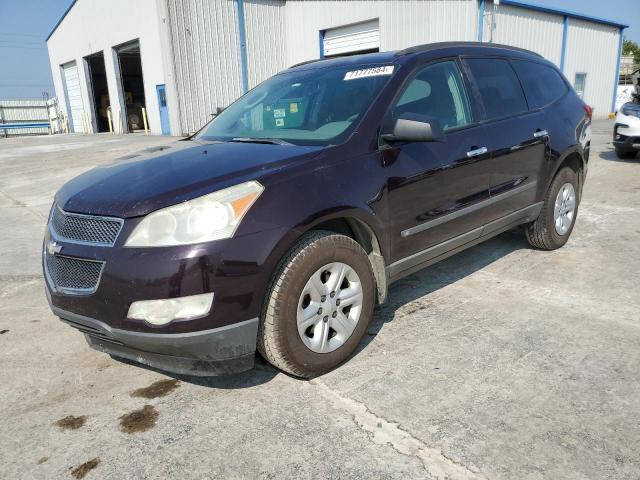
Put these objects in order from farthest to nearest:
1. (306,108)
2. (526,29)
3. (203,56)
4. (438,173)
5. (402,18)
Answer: (526,29)
(203,56)
(402,18)
(306,108)
(438,173)

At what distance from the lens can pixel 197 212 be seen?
7.57 feet

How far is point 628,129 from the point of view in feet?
31.2

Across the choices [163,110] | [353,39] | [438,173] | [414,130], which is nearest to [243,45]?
[163,110]

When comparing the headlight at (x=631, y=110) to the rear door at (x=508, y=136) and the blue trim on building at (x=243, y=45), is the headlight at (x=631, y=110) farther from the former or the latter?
the blue trim on building at (x=243, y=45)

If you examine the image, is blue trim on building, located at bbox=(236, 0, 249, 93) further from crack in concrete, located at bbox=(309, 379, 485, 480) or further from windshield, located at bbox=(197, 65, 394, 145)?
crack in concrete, located at bbox=(309, 379, 485, 480)

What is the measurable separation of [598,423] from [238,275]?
174 centimetres

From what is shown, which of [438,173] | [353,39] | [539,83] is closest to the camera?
[438,173]

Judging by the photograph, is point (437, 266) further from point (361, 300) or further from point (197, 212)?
point (197, 212)

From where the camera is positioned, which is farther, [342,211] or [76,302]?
[342,211]

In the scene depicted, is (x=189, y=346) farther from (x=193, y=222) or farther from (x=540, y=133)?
(x=540, y=133)

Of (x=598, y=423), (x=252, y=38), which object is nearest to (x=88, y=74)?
(x=252, y=38)

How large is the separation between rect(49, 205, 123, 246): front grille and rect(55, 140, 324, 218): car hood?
3 cm

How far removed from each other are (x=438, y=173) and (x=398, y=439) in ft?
5.57

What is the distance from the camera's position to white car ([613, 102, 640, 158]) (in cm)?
940
